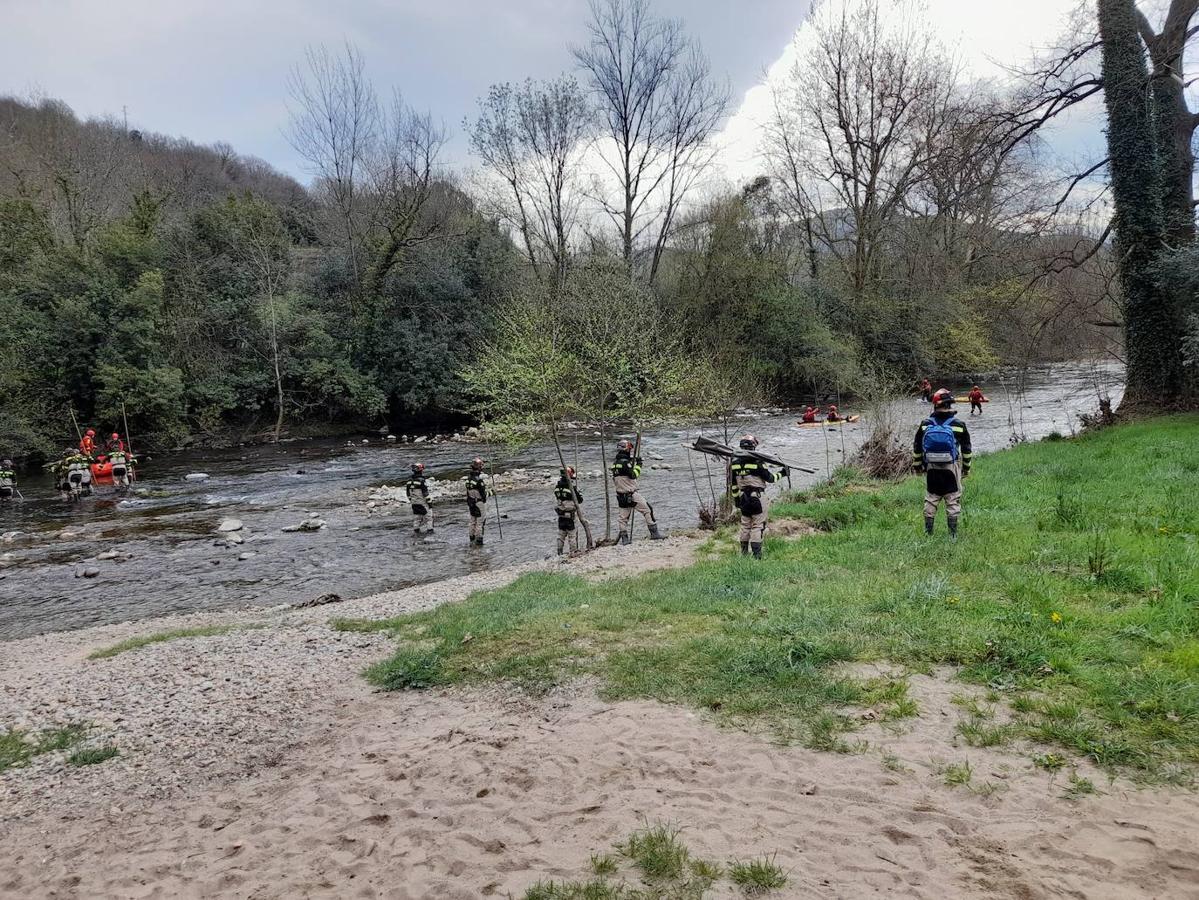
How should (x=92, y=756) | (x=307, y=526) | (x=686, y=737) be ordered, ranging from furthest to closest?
1. (x=307, y=526)
2. (x=92, y=756)
3. (x=686, y=737)

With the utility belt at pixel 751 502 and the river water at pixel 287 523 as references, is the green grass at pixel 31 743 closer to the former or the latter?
the river water at pixel 287 523

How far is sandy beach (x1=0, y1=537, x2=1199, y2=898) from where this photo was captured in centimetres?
353

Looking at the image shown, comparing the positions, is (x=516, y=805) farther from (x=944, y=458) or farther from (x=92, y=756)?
(x=944, y=458)

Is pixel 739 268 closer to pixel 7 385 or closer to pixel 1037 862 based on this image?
pixel 7 385

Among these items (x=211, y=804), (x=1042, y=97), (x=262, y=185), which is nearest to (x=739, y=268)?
(x=1042, y=97)

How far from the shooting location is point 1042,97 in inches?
647

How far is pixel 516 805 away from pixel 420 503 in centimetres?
1259

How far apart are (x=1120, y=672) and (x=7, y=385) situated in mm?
35561

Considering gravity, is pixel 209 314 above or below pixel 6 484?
above

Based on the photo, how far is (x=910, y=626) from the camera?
623 cm

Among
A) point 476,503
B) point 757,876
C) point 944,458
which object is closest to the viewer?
point 757,876

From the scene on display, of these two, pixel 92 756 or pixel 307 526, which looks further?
pixel 307 526

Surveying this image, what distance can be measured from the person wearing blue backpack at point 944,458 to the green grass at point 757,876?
716 centimetres

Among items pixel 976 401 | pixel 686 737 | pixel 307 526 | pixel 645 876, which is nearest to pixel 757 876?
pixel 645 876
